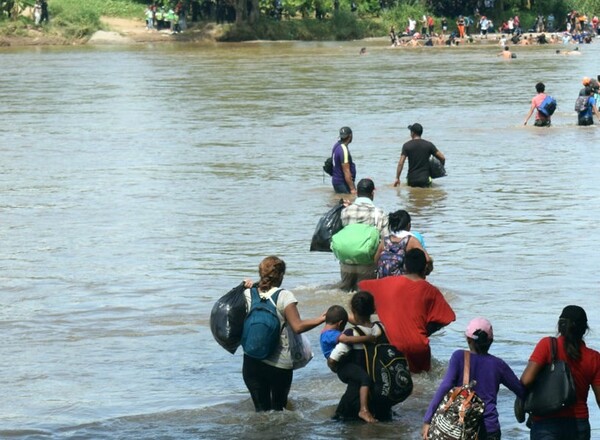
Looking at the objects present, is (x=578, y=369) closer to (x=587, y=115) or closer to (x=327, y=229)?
(x=327, y=229)

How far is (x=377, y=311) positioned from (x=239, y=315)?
3.25 feet

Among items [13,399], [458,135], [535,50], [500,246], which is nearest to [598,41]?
[535,50]

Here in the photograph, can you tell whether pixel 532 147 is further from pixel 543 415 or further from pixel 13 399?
pixel 543 415

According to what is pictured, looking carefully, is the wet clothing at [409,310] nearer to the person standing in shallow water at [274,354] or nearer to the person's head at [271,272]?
the person standing in shallow water at [274,354]

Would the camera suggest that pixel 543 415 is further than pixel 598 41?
No

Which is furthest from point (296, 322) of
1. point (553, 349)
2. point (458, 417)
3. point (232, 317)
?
point (553, 349)

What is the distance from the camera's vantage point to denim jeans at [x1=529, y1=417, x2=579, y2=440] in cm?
761

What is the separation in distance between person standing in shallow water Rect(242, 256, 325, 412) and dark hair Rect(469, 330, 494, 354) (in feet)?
5.18

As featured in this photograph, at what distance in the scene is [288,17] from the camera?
8106 centimetres

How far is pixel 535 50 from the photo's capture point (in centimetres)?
6700

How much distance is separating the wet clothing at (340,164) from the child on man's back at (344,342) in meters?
9.51

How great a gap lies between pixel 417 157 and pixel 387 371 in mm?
12130

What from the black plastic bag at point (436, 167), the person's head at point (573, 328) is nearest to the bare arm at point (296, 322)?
the person's head at point (573, 328)

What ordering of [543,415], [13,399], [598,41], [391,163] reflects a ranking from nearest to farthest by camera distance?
1. [543,415]
2. [13,399]
3. [391,163]
4. [598,41]
